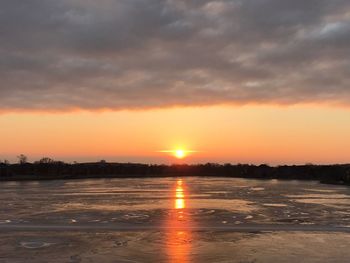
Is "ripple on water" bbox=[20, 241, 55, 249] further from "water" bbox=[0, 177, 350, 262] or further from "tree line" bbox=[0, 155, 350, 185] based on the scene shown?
"tree line" bbox=[0, 155, 350, 185]

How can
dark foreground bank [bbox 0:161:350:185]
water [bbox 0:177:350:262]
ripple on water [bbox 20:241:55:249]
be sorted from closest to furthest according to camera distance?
water [bbox 0:177:350:262]
ripple on water [bbox 20:241:55:249]
dark foreground bank [bbox 0:161:350:185]

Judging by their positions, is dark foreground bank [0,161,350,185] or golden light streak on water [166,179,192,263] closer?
golden light streak on water [166,179,192,263]

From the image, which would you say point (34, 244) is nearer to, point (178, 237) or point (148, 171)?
point (178, 237)

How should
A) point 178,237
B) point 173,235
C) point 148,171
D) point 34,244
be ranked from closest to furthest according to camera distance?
1. point 34,244
2. point 178,237
3. point 173,235
4. point 148,171

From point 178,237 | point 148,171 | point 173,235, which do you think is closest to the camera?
point 178,237

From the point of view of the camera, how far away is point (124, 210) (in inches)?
935

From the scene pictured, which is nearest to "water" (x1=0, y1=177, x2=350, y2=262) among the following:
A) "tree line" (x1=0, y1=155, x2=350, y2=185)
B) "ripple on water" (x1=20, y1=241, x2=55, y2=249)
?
"ripple on water" (x1=20, y1=241, x2=55, y2=249)

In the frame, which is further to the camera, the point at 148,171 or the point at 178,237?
the point at 148,171

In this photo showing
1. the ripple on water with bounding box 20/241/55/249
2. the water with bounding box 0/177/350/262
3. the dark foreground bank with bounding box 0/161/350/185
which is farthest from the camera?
the dark foreground bank with bounding box 0/161/350/185

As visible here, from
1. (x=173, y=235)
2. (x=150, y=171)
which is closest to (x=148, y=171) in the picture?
(x=150, y=171)

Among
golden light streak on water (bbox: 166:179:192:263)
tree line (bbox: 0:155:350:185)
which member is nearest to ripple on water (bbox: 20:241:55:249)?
golden light streak on water (bbox: 166:179:192:263)

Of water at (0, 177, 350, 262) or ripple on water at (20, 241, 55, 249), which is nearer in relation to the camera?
water at (0, 177, 350, 262)

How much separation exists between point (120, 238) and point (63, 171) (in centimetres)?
→ 11977

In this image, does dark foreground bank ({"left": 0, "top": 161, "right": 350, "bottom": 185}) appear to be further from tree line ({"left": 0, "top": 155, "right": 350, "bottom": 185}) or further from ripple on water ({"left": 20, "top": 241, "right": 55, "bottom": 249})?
ripple on water ({"left": 20, "top": 241, "right": 55, "bottom": 249})
